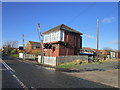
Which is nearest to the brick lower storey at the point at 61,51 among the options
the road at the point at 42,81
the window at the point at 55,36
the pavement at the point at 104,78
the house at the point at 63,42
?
the house at the point at 63,42

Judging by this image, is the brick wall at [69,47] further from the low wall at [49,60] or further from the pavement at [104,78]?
the pavement at [104,78]

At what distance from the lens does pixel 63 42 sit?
26.1 m

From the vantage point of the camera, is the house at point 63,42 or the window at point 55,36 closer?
the house at point 63,42

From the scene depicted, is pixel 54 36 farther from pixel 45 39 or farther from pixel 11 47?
pixel 11 47

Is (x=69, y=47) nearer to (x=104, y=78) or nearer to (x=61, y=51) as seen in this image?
(x=61, y=51)

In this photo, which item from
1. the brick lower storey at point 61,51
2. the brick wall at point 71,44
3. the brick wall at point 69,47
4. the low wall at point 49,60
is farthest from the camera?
the brick wall at point 71,44

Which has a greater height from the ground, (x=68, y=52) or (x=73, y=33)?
(x=73, y=33)

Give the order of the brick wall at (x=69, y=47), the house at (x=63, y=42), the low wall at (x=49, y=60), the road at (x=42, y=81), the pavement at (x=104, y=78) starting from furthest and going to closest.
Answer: the house at (x=63, y=42), the brick wall at (x=69, y=47), the low wall at (x=49, y=60), the pavement at (x=104, y=78), the road at (x=42, y=81)

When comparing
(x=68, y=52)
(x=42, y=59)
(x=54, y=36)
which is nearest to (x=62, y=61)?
(x=42, y=59)

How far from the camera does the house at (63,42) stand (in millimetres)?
25984

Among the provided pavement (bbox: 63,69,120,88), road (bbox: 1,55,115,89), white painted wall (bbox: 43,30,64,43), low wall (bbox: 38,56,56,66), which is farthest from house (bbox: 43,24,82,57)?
road (bbox: 1,55,115,89)

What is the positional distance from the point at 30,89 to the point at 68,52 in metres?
20.9

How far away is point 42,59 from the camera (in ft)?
76.1

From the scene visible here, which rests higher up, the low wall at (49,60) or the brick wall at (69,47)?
the brick wall at (69,47)
